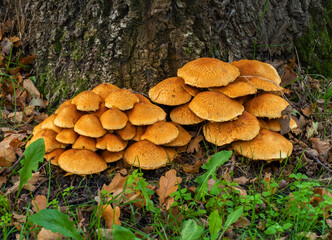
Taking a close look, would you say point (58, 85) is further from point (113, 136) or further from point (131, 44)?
point (113, 136)

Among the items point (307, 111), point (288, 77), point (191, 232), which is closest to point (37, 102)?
point (191, 232)

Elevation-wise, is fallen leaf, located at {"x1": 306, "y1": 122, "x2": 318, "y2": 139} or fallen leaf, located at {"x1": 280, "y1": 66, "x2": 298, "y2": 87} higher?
fallen leaf, located at {"x1": 280, "y1": 66, "x2": 298, "y2": 87}

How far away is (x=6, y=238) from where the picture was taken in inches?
86.7

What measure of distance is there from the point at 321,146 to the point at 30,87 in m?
3.87

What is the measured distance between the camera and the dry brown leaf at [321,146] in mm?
3320

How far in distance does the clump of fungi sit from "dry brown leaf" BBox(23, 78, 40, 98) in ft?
4.00

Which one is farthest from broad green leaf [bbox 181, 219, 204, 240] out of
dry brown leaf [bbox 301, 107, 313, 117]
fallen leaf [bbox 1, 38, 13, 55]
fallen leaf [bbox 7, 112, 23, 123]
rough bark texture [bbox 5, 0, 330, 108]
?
fallen leaf [bbox 1, 38, 13, 55]

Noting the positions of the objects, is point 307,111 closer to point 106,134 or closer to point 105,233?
point 106,134

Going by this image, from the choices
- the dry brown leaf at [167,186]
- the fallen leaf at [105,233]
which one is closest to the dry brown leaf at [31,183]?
the fallen leaf at [105,233]

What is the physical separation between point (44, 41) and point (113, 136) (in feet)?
6.47

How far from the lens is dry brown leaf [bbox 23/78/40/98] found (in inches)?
164

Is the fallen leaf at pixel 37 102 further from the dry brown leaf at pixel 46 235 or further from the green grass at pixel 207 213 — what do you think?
the dry brown leaf at pixel 46 235

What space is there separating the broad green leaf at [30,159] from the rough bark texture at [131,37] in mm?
1410

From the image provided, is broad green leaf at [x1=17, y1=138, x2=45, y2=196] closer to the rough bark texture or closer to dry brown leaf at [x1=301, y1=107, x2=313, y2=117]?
the rough bark texture
